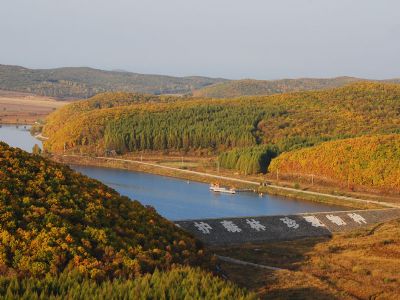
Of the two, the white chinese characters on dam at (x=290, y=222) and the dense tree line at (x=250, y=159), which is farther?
the dense tree line at (x=250, y=159)

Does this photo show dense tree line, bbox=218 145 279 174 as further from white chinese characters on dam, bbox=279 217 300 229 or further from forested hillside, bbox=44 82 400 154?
white chinese characters on dam, bbox=279 217 300 229

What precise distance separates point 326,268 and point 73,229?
43.9 feet

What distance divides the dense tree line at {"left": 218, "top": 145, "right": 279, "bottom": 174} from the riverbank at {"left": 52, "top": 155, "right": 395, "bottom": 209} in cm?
219

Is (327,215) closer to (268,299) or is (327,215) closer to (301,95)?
(268,299)

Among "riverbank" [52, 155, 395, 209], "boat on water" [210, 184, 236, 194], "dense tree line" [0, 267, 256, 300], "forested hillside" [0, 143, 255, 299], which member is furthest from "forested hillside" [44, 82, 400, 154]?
"dense tree line" [0, 267, 256, 300]

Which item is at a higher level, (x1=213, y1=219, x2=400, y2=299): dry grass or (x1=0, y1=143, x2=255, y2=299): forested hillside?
(x1=0, y1=143, x2=255, y2=299): forested hillside

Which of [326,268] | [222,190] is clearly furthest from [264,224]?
[222,190]

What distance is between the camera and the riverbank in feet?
230

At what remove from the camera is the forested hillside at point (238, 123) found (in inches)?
4488

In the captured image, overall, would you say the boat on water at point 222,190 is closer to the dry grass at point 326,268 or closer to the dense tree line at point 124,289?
the dry grass at point 326,268

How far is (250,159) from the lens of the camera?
297ft

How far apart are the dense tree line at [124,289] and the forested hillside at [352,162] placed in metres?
58.8

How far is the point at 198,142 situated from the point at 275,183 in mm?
34521

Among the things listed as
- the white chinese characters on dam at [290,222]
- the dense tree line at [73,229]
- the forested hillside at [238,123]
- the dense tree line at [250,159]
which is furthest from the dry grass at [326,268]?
the forested hillside at [238,123]
